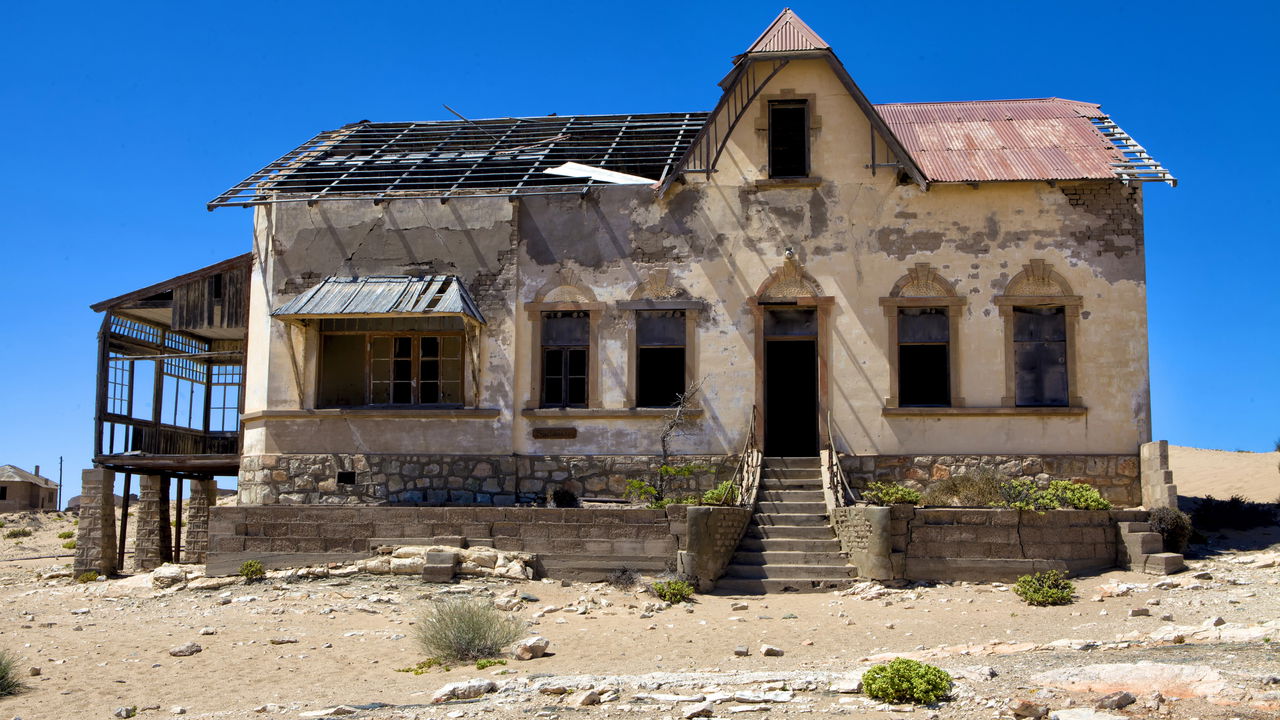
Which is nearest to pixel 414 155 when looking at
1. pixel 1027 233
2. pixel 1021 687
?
pixel 1027 233

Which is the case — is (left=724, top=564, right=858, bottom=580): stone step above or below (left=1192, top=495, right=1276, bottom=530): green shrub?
below

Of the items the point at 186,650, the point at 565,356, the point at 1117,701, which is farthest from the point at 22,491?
the point at 1117,701

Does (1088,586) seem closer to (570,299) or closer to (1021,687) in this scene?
(1021,687)

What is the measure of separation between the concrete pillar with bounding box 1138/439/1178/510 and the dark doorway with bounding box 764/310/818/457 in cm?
545

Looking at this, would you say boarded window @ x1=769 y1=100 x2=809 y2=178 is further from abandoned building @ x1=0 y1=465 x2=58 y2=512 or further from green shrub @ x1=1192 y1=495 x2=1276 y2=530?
abandoned building @ x1=0 y1=465 x2=58 y2=512

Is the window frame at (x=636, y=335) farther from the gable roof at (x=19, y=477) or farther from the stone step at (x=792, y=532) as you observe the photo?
the gable roof at (x=19, y=477)

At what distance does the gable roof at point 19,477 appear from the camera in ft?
143

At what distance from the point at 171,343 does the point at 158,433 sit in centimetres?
227

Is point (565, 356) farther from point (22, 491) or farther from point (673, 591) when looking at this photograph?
point (22, 491)

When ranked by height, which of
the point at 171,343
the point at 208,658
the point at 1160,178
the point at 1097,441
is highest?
the point at 1160,178

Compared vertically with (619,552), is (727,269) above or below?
above

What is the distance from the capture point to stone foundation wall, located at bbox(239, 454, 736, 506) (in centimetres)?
2034

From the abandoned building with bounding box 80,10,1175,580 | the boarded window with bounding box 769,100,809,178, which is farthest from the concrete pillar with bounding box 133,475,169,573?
the boarded window with bounding box 769,100,809,178

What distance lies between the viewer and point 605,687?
1134cm
